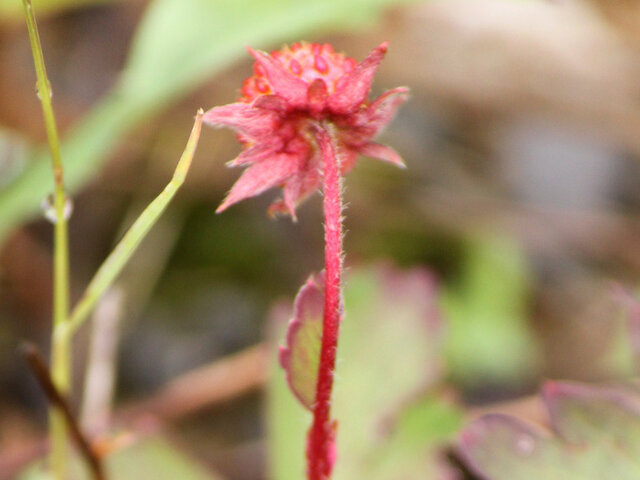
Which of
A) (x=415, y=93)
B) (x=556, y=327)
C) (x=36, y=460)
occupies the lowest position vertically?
(x=556, y=327)

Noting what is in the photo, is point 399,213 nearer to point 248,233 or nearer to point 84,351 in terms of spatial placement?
point 248,233

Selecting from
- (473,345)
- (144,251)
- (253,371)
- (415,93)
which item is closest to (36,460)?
(253,371)

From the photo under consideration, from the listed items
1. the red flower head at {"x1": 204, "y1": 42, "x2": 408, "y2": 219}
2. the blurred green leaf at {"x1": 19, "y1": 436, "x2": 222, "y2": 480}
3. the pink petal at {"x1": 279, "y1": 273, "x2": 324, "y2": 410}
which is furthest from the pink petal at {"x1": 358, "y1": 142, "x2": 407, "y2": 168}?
the blurred green leaf at {"x1": 19, "y1": 436, "x2": 222, "y2": 480}

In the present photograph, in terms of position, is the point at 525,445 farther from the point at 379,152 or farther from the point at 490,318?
the point at 490,318

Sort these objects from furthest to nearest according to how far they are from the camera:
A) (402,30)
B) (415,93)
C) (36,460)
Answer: (415,93) < (402,30) < (36,460)

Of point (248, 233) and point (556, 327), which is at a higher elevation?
point (248, 233)

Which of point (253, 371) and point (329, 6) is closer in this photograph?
point (329, 6)

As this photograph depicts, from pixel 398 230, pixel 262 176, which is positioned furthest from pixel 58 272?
pixel 398 230
